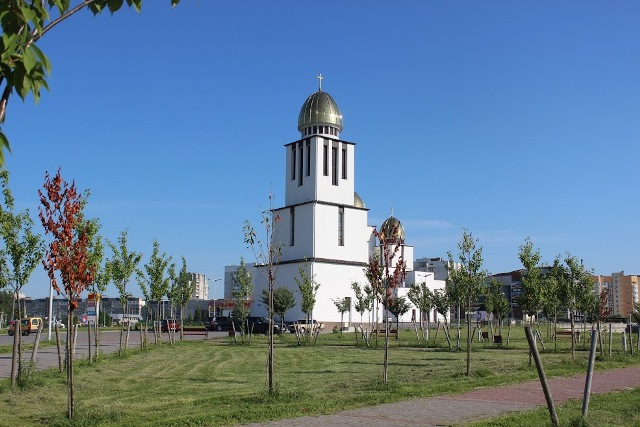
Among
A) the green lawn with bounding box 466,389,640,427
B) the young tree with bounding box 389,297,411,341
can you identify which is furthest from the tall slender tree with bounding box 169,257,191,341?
the green lawn with bounding box 466,389,640,427

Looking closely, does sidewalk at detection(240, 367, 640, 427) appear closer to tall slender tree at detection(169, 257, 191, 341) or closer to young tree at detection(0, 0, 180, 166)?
young tree at detection(0, 0, 180, 166)

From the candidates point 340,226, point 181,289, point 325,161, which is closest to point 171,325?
point 181,289

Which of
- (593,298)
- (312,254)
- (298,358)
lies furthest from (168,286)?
(312,254)

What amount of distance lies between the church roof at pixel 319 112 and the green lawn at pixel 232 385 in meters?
55.3

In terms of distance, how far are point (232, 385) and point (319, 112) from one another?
216ft

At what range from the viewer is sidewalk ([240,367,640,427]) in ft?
37.4

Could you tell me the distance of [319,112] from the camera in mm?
81000

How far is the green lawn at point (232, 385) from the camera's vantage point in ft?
39.4

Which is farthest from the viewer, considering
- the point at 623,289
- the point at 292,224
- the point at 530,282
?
the point at 623,289

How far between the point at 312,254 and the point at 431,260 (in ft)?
213

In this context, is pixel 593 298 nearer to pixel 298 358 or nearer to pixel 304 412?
pixel 298 358

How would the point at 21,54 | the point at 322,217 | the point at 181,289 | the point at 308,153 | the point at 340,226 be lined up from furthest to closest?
the point at 308,153
the point at 340,226
the point at 322,217
the point at 181,289
the point at 21,54

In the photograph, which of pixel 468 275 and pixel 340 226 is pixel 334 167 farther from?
pixel 468 275

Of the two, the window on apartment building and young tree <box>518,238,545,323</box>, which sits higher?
the window on apartment building
